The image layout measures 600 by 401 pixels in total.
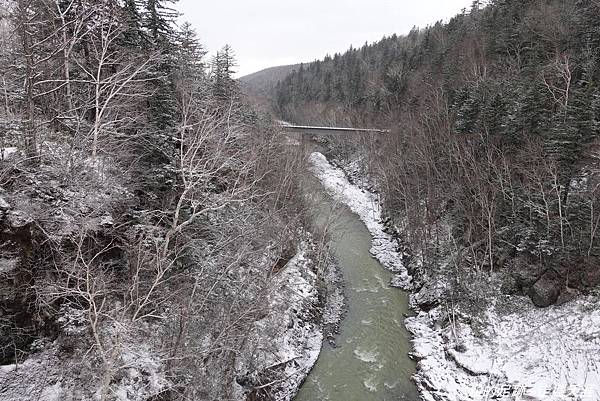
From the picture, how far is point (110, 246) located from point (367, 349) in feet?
40.7

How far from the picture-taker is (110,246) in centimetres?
1192

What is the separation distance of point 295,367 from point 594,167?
16789 mm

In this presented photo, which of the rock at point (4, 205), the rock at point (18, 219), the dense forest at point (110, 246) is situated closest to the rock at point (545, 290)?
the dense forest at point (110, 246)

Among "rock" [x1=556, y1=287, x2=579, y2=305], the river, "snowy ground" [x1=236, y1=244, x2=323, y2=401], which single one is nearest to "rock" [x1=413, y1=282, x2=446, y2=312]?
the river

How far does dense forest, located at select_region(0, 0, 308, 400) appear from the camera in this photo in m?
9.81

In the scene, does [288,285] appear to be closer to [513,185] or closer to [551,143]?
[513,185]

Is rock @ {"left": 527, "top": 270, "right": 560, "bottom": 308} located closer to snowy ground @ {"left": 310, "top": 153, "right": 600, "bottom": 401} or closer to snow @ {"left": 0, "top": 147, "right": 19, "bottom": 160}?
snowy ground @ {"left": 310, "top": 153, "right": 600, "bottom": 401}

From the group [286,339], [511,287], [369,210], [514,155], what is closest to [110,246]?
[286,339]

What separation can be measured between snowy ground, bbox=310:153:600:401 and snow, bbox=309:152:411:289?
548 centimetres

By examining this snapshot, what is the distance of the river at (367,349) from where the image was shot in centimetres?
1512

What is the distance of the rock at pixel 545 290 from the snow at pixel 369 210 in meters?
7.16

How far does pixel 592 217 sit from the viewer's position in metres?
15.6

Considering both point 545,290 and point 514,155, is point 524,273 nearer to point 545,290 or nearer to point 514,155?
point 545,290

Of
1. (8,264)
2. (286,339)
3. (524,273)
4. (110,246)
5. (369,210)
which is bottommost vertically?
(286,339)
